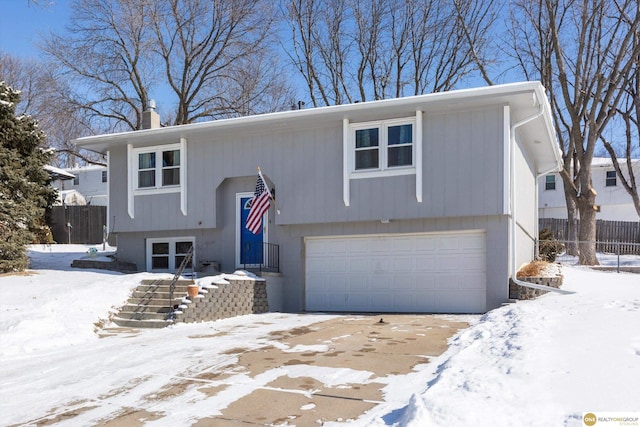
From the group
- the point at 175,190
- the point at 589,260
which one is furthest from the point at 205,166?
the point at 589,260

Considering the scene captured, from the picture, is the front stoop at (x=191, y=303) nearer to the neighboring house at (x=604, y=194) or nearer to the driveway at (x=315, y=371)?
the driveway at (x=315, y=371)

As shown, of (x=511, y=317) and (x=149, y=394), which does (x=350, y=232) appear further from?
(x=149, y=394)

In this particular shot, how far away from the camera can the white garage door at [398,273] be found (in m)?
12.3

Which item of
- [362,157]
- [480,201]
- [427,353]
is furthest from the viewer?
[362,157]

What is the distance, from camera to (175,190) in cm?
1490

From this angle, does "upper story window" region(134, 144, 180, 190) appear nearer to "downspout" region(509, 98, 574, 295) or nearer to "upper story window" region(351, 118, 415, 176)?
"upper story window" region(351, 118, 415, 176)

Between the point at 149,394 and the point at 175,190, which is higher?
the point at 175,190

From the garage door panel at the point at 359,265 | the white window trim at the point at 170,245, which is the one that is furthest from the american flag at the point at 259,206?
the white window trim at the point at 170,245

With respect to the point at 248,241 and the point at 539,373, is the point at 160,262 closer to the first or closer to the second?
the point at 248,241

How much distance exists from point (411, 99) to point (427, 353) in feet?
21.1

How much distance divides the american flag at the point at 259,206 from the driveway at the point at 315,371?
3527 mm

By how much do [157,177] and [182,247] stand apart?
2.08 meters

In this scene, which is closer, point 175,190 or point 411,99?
point 411,99

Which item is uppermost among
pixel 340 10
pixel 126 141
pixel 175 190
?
pixel 340 10
